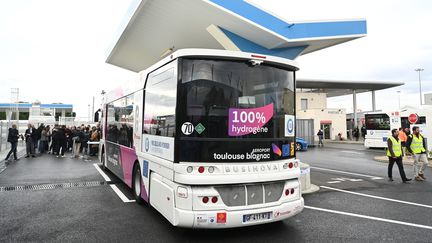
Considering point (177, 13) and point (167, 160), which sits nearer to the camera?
point (167, 160)

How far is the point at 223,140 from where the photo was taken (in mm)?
4371

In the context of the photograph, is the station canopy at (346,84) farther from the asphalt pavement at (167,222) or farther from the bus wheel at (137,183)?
the bus wheel at (137,183)

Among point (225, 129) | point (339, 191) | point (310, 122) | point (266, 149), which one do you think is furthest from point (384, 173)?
point (310, 122)

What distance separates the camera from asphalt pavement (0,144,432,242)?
14.9 ft

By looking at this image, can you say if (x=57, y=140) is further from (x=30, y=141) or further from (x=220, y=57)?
(x=220, y=57)

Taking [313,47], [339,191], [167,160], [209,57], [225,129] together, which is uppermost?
[313,47]

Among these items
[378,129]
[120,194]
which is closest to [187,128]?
[120,194]

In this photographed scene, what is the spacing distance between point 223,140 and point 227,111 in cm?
46

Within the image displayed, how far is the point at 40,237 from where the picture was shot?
448 centimetres

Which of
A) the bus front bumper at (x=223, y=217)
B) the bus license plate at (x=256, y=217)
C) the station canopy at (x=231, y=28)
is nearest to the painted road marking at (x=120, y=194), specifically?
the bus front bumper at (x=223, y=217)

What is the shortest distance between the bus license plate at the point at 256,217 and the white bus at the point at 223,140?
14 millimetres

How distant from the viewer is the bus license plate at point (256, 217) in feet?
13.9

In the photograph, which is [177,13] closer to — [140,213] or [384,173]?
[140,213]

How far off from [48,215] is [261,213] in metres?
4.12
